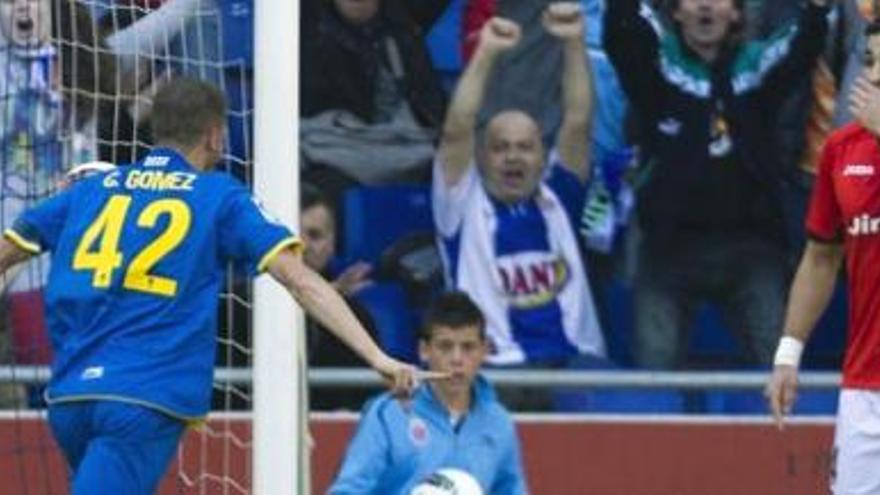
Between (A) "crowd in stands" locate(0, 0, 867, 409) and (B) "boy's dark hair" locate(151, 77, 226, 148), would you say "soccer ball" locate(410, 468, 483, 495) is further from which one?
(A) "crowd in stands" locate(0, 0, 867, 409)

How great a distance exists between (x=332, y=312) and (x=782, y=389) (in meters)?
1.70

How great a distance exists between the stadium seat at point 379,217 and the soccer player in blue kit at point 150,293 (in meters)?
3.21

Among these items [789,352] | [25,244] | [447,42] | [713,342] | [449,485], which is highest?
[447,42]

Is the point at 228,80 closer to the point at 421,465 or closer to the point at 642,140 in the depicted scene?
the point at 642,140

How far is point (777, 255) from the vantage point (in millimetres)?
11734

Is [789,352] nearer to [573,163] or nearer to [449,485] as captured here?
[449,485]

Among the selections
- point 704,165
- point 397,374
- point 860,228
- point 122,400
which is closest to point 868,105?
point 860,228

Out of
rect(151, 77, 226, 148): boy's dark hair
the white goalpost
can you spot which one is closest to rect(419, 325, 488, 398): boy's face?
the white goalpost

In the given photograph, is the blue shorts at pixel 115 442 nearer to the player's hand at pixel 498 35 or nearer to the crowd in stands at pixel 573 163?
the crowd in stands at pixel 573 163

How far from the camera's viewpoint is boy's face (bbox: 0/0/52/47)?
428 inches

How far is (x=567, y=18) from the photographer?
462 inches

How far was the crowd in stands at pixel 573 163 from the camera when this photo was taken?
38.2 ft

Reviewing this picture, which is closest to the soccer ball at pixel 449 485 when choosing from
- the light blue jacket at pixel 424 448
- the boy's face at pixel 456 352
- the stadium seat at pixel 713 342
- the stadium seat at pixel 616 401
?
the light blue jacket at pixel 424 448

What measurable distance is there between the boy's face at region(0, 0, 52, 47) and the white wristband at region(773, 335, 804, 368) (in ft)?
9.79
